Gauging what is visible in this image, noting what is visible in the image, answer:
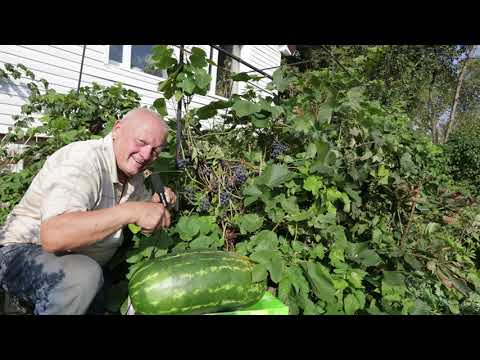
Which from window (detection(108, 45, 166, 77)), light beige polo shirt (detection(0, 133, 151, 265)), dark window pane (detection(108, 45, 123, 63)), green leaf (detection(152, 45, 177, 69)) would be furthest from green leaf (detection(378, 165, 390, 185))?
dark window pane (detection(108, 45, 123, 63))

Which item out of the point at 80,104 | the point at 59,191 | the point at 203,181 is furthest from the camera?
the point at 80,104

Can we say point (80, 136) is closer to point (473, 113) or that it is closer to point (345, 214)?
point (345, 214)

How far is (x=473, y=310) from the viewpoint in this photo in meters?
3.21

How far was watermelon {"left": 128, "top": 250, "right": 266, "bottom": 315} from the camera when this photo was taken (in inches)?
69.9

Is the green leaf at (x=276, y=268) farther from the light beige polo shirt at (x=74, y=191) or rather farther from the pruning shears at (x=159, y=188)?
the light beige polo shirt at (x=74, y=191)

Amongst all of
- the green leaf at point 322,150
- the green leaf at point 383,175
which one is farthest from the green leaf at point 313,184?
the green leaf at point 383,175

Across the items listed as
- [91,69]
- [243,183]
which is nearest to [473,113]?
[91,69]

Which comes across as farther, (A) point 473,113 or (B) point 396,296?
→ (A) point 473,113

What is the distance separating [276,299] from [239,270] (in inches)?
9.9

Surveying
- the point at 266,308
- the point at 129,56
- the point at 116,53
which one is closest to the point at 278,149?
the point at 266,308

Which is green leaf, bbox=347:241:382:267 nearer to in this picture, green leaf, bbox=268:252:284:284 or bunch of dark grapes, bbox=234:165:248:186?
green leaf, bbox=268:252:284:284

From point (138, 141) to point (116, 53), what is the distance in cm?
653

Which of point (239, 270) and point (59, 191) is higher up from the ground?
point (59, 191)

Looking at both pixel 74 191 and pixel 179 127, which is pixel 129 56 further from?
pixel 74 191
